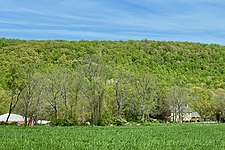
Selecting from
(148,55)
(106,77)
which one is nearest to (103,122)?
(106,77)

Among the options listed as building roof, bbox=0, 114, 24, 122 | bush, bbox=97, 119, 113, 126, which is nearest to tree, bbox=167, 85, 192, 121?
bush, bbox=97, 119, 113, 126

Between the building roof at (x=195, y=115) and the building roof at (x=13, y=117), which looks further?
the building roof at (x=195, y=115)

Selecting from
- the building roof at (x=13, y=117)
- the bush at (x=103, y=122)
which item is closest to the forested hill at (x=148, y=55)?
the building roof at (x=13, y=117)

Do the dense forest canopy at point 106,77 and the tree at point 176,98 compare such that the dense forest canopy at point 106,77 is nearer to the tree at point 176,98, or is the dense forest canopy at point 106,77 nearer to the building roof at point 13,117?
the tree at point 176,98

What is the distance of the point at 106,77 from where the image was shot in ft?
237

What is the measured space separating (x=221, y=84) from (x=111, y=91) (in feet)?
204

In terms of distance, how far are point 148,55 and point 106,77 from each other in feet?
193

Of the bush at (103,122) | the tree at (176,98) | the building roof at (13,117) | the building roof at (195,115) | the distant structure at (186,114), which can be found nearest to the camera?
the bush at (103,122)

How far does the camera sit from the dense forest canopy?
69.1m

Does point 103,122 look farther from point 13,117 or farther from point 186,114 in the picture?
point 186,114

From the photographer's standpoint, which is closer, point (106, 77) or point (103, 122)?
point (103, 122)

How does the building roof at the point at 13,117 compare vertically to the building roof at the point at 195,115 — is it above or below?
above

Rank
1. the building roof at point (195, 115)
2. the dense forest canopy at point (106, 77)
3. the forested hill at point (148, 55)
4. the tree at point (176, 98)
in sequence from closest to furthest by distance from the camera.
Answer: the dense forest canopy at point (106, 77) < the tree at point (176, 98) < the forested hill at point (148, 55) < the building roof at point (195, 115)

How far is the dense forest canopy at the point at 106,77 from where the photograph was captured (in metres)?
69.1
